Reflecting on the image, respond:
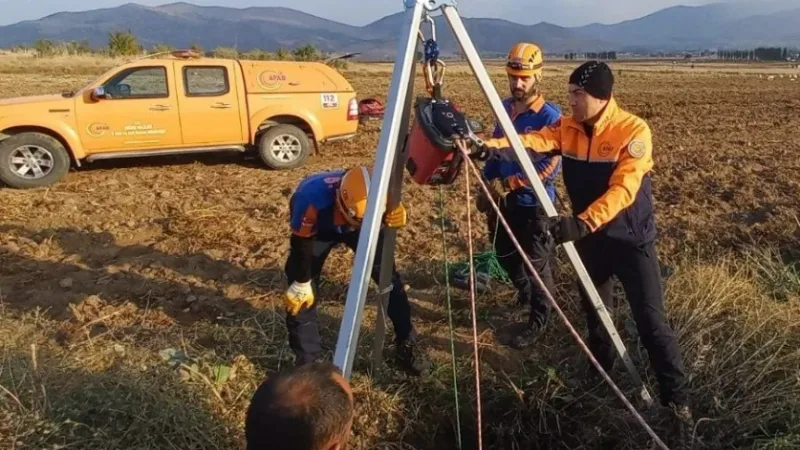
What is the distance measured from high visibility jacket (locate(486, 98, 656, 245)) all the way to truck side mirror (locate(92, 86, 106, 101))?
22.3 ft

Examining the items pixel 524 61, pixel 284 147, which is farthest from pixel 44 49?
pixel 524 61

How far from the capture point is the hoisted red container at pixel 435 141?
2.41m

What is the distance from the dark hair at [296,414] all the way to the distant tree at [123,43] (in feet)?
129

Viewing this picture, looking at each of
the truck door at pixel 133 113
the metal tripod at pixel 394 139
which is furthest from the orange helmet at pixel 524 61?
the truck door at pixel 133 113

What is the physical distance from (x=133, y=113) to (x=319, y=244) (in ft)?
20.1

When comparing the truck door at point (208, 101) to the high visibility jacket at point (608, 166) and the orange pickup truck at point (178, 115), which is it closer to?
the orange pickup truck at point (178, 115)

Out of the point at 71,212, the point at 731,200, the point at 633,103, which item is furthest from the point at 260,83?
the point at 633,103

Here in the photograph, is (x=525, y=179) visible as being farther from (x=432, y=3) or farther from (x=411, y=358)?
(x=432, y=3)

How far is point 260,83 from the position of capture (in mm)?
9359

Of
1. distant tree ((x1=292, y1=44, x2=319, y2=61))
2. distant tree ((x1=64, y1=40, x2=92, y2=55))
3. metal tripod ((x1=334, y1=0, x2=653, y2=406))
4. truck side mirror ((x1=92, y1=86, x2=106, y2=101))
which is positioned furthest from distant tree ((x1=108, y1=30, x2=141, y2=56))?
metal tripod ((x1=334, y1=0, x2=653, y2=406))

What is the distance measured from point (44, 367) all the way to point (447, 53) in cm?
257

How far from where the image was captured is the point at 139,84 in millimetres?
8859

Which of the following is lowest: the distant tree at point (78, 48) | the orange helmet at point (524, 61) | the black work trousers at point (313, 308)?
the black work trousers at point (313, 308)

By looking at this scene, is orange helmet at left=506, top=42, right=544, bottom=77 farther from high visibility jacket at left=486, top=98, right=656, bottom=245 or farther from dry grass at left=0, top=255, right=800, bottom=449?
dry grass at left=0, top=255, right=800, bottom=449
